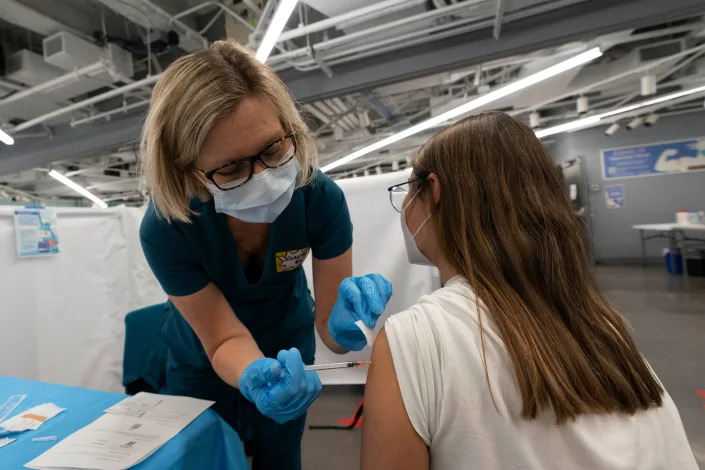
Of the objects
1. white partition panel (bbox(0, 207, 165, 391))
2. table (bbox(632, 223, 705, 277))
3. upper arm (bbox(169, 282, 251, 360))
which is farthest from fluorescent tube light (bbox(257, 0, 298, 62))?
table (bbox(632, 223, 705, 277))

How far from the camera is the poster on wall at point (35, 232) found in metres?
1.86

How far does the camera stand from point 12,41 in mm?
2854

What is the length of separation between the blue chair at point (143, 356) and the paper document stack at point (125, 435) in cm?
54

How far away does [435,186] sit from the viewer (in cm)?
75

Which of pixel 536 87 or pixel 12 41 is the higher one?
pixel 12 41

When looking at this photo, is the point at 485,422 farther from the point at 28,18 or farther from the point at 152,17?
the point at 28,18

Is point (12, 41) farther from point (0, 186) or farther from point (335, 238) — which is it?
point (0, 186)

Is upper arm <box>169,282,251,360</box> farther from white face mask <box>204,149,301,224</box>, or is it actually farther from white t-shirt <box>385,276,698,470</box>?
white t-shirt <box>385,276,698,470</box>

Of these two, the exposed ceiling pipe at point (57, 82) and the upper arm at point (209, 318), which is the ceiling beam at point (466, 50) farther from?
the upper arm at point (209, 318)

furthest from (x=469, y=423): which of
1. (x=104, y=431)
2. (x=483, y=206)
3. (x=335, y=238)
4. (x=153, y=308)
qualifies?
(x=153, y=308)

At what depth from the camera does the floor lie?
1884 mm

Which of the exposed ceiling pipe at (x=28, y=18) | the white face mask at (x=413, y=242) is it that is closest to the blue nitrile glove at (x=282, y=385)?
the white face mask at (x=413, y=242)

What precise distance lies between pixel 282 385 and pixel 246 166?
49cm

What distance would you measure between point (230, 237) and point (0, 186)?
8.17 meters
